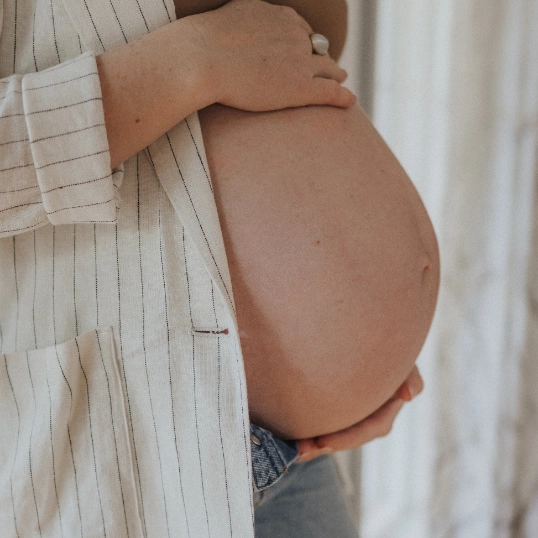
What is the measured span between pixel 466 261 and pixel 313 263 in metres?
0.99

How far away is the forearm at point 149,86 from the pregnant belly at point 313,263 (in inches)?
3.8

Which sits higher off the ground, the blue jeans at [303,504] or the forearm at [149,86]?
the forearm at [149,86]

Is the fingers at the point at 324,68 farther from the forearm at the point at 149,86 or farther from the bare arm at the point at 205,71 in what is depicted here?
the forearm at the point at 149,86

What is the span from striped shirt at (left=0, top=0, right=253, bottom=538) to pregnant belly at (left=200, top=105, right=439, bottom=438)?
2.8 inches

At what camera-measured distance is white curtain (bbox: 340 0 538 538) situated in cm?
142

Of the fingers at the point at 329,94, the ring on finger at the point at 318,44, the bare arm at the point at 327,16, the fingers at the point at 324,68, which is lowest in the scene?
the fingers at the point at 329,94

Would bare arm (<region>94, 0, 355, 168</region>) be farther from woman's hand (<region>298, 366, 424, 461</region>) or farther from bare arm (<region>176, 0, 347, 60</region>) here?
woman's hand (<region>298, 366, 424, 461</region>)

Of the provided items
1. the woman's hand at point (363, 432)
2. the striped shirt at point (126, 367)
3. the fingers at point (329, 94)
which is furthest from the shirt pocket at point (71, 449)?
the fingers at point (329, 94)

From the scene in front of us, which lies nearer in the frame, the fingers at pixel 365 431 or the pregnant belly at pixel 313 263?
the pregnant belly at pixel 313 263

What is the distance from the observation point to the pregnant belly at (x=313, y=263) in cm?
68

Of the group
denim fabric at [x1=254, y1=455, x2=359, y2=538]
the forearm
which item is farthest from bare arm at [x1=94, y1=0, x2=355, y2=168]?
denim fabric at [x1=254, y1=455, x2=359, y2=538]

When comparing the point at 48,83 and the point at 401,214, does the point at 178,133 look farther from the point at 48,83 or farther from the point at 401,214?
the point at 401,214

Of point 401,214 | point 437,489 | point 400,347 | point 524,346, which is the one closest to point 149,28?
point 401,214

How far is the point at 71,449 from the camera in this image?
2.02 feet
